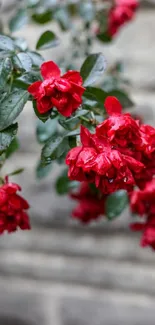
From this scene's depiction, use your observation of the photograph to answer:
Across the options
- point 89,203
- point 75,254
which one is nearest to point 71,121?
point 89,203

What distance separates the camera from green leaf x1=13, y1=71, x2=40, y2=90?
0.67 meters

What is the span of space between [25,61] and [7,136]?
11cm

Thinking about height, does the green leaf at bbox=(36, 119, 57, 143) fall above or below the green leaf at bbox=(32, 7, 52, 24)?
below

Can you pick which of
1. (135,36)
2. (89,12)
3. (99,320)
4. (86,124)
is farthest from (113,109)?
(99,320)

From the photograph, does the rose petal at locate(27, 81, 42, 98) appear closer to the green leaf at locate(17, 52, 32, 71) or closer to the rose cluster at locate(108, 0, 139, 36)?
the green leaf at locate(17, 52, 32, 71)

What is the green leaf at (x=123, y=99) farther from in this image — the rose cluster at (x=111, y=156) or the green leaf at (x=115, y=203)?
the rose cluster at (x=111, y=156)

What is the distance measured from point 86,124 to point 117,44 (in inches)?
36.5

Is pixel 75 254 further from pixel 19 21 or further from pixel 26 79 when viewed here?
pixel 26 79

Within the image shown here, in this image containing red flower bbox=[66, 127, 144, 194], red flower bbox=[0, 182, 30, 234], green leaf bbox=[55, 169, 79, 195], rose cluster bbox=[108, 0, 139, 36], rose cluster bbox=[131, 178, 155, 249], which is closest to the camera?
red flower bbox=[66, 127, 144, 194]

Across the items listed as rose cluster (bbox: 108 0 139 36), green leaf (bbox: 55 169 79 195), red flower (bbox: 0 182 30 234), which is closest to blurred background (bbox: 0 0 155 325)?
rose cluster (bbox: 108 0 139 36)

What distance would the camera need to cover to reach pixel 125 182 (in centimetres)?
58

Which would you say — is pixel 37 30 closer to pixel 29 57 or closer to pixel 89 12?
pixel 89 12

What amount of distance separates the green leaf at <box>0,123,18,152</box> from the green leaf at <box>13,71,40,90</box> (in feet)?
0.22

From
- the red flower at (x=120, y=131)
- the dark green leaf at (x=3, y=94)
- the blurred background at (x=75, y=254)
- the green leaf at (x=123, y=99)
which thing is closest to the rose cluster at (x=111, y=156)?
the red flower at (x=120, y=131)
